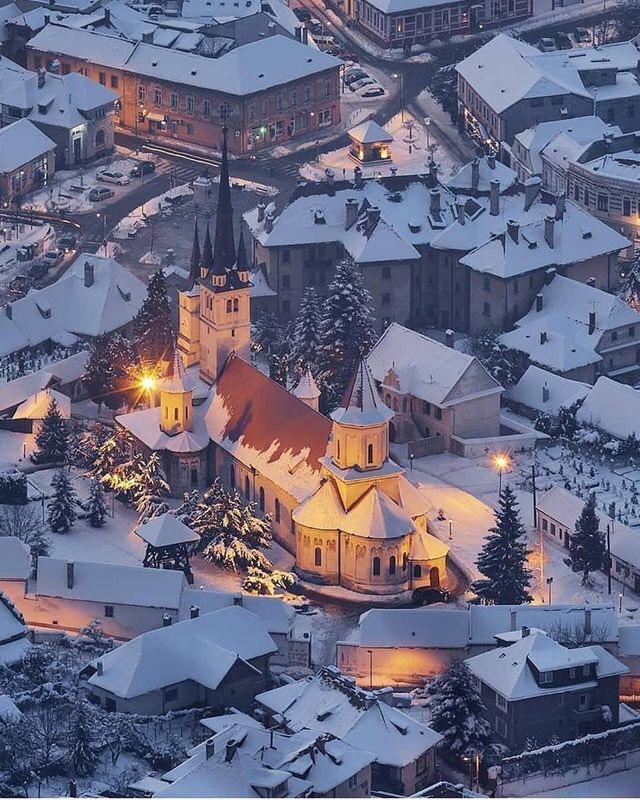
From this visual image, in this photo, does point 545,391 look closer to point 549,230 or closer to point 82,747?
point 549,230

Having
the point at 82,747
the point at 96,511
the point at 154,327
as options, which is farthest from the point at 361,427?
the point at 82,747

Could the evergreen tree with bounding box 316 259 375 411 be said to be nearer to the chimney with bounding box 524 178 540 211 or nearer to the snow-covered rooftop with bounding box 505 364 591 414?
the snow-covered rooftop with bounding box 505 364 591 414

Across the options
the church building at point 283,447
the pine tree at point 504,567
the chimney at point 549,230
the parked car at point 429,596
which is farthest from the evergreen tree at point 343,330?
the pine tree at point 504,567

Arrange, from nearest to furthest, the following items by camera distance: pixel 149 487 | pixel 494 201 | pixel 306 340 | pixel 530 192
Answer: pixel 149 487
pixel 306 340
pixel 530 192
pixel 494 201

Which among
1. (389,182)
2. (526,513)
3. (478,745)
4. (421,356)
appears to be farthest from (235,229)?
(478,745)

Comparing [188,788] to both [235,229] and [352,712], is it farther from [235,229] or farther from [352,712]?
[235,229]

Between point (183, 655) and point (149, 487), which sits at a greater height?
point (183, 655)
